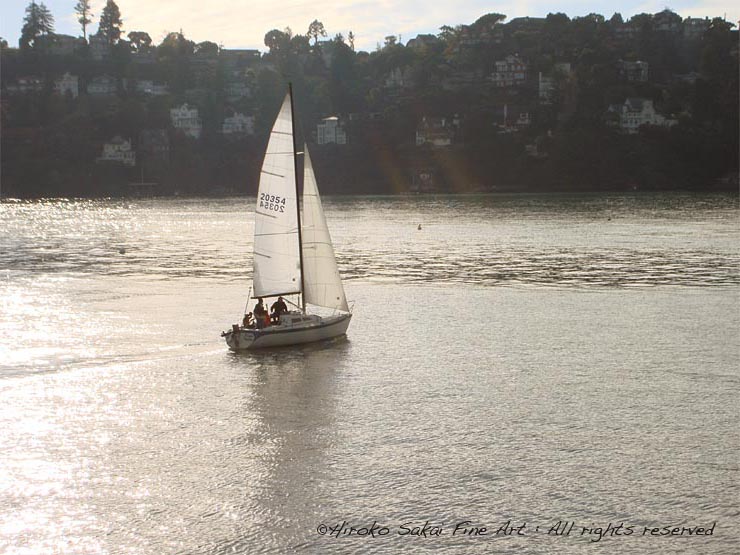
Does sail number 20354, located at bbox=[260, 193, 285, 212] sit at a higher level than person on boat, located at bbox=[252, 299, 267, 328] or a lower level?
higher

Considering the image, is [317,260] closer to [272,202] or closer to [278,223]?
[278,223]

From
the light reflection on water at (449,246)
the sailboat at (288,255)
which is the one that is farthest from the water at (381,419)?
the light reflection on water at (449,246)

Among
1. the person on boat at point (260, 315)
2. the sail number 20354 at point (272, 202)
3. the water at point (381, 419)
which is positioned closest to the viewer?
the water at point (381, 419)

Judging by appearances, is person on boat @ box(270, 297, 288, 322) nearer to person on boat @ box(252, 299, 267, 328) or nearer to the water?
person on boat @ box(252, 299, 267, 328)

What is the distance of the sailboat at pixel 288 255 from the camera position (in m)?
43.7

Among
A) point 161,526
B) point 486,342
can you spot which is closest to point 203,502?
point 161,526

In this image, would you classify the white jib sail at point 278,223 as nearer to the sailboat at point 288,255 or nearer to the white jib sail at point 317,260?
the sailboat at point 288,255

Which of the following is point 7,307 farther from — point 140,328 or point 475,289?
point 475,289

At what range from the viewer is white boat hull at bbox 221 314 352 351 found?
4369 centimetres

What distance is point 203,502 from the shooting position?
25094 mm

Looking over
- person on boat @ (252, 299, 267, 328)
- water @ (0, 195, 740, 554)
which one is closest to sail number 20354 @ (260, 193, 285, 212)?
person on boat @ (252, 299, 267, 328)

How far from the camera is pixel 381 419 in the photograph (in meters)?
32.9

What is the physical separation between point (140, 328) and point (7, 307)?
555 inches

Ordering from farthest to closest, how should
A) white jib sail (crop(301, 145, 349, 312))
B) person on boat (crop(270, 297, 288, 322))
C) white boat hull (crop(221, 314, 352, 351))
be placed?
1. white jib sail (crop(301, 145, 349, 312))
2. person on boat (crop(270, 297, 288, 322))
3. white boat hull (crop(221, 314, 352, 351))
